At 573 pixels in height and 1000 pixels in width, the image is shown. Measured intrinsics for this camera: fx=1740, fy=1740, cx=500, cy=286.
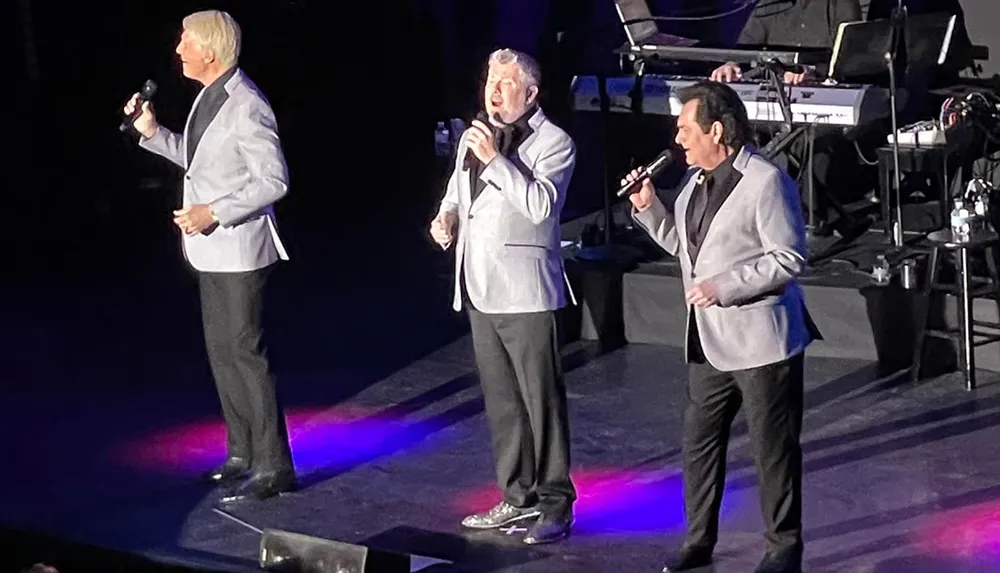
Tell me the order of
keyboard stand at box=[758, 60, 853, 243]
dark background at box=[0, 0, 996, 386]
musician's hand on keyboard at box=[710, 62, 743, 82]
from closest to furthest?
keyboard stand at box=[758, 60, 853, 243]
musician's hand on keyboard at box=[710, 62, 743, 82]
dark background at box=[0, 0, 996, 386]

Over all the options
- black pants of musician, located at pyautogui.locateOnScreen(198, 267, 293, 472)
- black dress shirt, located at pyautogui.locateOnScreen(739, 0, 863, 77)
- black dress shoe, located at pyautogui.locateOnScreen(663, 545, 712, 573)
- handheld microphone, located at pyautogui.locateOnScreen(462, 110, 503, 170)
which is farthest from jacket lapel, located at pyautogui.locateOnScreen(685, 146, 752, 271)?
black dress shirt, located at pyautogui.locateOnScreen(739, 0, 863, 77)

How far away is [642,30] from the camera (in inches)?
311

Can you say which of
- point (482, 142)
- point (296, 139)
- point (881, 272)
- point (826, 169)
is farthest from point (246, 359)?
point (296, 139)

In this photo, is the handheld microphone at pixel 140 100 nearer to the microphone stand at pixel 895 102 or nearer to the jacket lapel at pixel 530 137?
the jacket lapel at pixel 530 137

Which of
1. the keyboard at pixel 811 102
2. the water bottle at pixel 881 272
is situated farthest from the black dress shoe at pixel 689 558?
the keyboard at pixel 811 102

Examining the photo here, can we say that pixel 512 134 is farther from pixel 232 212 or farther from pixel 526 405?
pixel 232 212

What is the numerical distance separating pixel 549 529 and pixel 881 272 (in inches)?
96.4

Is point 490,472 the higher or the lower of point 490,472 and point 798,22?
the lower

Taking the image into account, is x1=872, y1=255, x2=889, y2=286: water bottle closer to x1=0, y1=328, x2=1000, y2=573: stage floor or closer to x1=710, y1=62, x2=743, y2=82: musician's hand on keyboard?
x1=0, y1=328, x2=1000, y2=573: stage floor

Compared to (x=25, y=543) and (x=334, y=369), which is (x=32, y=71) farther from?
(x=25, y=543)

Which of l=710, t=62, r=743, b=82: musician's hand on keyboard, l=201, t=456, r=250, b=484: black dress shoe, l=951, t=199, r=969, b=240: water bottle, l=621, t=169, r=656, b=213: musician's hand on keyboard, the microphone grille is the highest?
the microphone grille

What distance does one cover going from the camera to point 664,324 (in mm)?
7375

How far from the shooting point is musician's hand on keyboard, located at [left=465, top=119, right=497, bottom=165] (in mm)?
4793

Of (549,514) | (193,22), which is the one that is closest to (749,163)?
(549,514)
